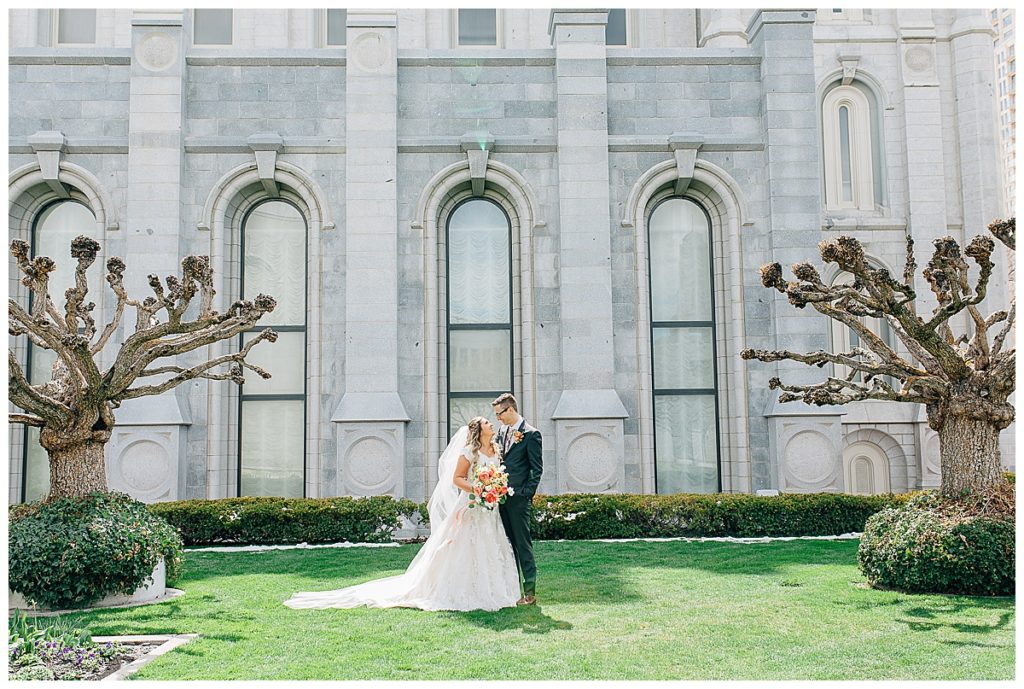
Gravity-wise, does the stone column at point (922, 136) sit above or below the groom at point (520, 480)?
above

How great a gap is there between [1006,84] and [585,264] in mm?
36668

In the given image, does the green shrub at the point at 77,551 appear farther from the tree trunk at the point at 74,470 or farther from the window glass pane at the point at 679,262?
the window glass pane at the point at 679,262

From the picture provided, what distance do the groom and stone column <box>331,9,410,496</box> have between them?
23.3ft

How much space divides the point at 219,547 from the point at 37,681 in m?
8.69

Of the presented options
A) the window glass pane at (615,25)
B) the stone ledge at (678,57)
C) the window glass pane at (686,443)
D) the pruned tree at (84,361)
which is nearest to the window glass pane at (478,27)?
the window glass pane at (615,25)

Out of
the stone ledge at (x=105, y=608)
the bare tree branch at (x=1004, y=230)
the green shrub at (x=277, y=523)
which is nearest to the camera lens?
the stone ledge at (x=105, y=608)

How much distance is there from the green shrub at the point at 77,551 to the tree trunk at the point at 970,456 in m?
8.94

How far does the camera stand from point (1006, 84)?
4522 cm

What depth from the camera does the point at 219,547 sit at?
612 inches

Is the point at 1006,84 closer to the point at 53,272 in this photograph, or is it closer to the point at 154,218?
the point at 154,218

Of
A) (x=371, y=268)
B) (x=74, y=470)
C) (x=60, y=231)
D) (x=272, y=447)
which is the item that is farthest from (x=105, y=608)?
(x=60, y=231)

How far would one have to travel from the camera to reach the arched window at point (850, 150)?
26078 millimetres

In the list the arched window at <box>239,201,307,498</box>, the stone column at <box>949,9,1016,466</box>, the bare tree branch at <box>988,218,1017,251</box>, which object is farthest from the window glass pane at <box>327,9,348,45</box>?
the bare tree branch at <box>988,218,1017,251</box>

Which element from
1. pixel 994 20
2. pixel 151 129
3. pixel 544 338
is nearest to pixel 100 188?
pixel 151 129
